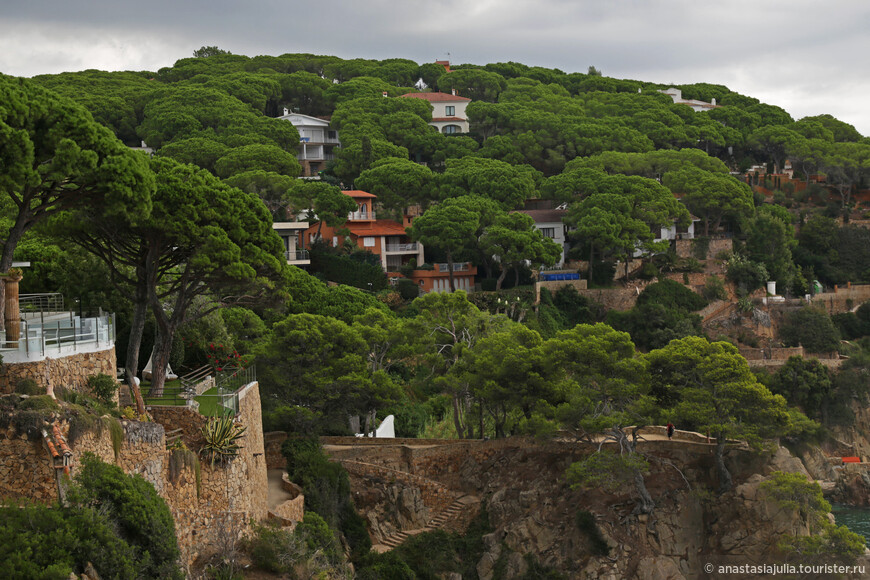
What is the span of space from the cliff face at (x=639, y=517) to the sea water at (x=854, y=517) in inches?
581

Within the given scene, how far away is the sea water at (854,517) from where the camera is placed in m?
47.2

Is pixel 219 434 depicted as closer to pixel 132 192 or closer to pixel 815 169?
pixel 132 192

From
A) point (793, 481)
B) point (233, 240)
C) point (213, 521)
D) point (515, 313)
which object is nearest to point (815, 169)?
point (515, 313)

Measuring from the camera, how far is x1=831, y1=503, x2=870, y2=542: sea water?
155 feet

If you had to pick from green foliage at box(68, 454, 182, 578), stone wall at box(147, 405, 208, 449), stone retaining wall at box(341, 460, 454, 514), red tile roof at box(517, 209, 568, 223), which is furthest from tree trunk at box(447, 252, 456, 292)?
green foliage at box(68, 454, 182, 578)

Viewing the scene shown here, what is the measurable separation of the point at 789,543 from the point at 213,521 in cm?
1694

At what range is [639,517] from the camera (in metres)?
33.9

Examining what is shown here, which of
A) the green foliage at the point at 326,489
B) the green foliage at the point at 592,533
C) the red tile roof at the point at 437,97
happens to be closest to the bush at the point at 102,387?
the green foliage at the point at 326,489

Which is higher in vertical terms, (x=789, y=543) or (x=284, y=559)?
(x=284, y=559)

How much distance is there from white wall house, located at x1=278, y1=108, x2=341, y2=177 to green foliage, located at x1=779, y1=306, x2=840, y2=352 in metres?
34.9

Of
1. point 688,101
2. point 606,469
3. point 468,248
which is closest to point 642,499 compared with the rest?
point 606,469

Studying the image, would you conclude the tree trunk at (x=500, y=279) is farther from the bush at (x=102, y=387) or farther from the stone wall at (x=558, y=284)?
the bush at (x=102, y=387)

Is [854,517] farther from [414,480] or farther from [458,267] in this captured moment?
[414,480]

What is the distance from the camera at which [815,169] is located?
8506cm
